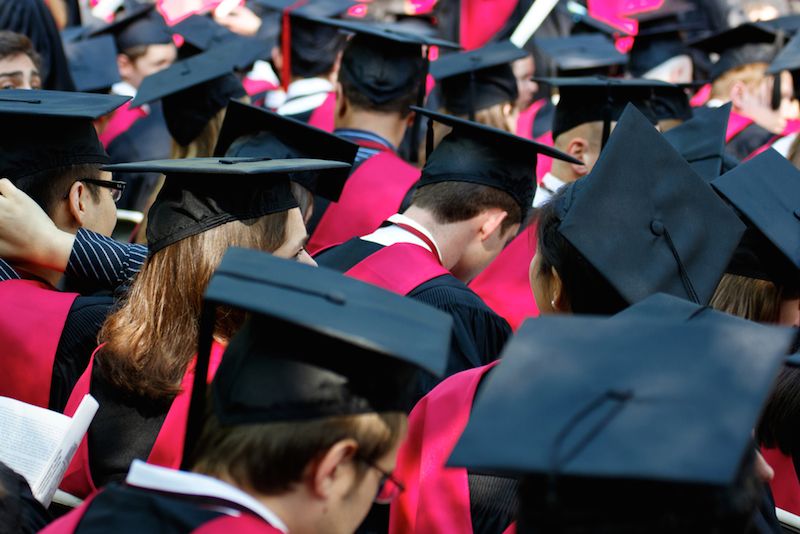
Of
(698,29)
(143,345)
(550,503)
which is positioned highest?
(550,503)

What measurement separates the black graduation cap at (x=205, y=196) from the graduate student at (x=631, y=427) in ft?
3.48

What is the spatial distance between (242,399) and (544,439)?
507 millimetres

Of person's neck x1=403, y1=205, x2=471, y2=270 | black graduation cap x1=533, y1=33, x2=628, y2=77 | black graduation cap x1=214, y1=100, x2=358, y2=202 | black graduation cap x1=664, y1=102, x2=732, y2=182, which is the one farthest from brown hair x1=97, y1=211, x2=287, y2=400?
black graduation cap x1=533, y1=33, x2=628, y2=77

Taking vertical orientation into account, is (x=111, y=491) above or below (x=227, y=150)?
above

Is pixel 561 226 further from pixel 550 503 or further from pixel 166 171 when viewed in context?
pixel 550 503

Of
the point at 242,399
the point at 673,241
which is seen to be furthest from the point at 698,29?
the point at 242,399

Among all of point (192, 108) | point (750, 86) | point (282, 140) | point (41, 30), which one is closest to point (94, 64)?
point (41, 30)

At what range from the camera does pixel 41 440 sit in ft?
7.29

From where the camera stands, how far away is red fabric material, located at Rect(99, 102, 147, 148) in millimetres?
Answer: 5988

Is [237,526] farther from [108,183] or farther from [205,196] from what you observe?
[108,183]

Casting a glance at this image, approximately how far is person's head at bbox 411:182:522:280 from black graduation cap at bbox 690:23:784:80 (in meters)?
3.42

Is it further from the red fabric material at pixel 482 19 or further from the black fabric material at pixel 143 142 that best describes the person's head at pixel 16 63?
the red fabric material at pixel 482 19

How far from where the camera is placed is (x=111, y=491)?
163cm

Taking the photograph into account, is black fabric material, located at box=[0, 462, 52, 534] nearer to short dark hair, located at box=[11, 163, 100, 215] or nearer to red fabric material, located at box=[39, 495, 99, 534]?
red fabric material, located at box=[39, 495, 99, 534]
